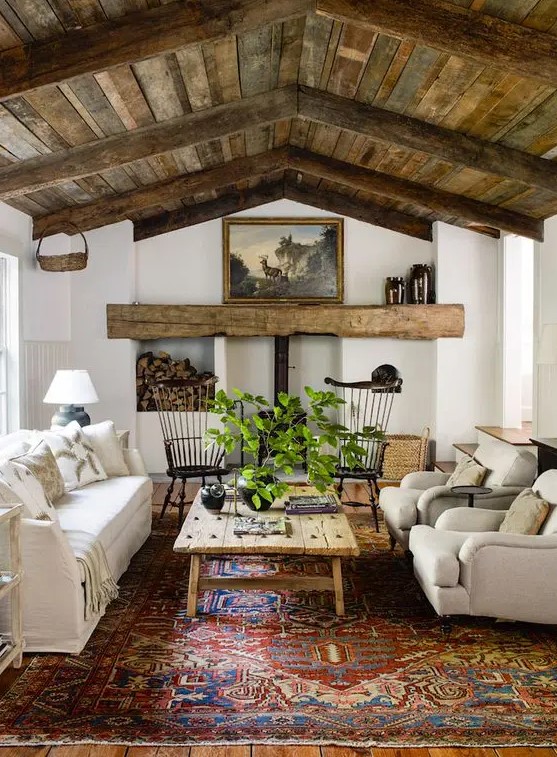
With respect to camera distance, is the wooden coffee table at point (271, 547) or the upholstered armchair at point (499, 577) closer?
the upholstered armchair at point (499, 577)

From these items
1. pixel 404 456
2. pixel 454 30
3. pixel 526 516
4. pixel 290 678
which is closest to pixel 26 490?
pixel 290 678

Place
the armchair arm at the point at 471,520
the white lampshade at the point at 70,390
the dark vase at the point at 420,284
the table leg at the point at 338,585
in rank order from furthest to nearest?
1. the dark vase at the point at 420,284
2. the white lampshade at the point at 70,390
3. the armchair arm at the point at 471,520
4. the table leg at the point at 338,585

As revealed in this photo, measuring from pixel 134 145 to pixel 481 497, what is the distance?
127 inches

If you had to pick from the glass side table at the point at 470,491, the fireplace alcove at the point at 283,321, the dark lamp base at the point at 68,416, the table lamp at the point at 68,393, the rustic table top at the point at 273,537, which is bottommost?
the rustic table top at the point at 273,537

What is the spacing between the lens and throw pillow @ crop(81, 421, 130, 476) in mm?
5887

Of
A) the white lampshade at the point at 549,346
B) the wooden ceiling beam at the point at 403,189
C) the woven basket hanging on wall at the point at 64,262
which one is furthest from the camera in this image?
the wooden ceiling beam at the point at 403,189

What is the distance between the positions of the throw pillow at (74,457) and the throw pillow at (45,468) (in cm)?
30

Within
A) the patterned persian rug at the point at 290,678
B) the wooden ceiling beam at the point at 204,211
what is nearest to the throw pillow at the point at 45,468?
the patterned persian rug at the point at 290,678

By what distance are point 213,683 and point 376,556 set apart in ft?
7.35

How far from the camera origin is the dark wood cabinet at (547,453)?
5262 mm

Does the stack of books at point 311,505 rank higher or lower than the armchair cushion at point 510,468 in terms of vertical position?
lower

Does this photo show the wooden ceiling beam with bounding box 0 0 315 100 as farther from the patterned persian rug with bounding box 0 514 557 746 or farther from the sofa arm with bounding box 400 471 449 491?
the sofa arm with bounding box 400 471 449 491

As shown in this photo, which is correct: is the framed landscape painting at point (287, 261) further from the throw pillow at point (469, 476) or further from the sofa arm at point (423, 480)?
the throw pillow at point (469, 476)

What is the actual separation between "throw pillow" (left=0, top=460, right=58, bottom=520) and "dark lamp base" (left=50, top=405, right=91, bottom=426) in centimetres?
245
